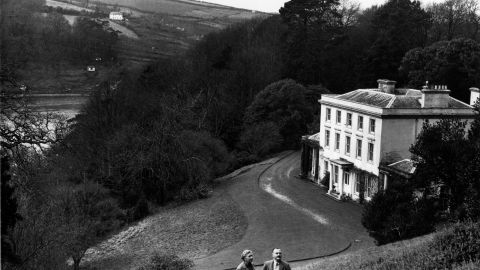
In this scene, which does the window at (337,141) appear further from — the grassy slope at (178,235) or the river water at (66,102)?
the river water at (66,102)

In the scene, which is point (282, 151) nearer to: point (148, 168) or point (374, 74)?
point (374, 74)

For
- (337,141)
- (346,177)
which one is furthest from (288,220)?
(337,141)

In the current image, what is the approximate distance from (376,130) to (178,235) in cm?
1335

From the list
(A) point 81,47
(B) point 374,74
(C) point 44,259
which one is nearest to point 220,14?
(A) point 81,47

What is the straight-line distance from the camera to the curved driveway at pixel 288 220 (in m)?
31.6

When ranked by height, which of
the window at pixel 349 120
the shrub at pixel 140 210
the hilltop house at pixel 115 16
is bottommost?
the shrub at pixel 140 210

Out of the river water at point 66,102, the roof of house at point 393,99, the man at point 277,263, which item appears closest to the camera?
the man at point 277,263

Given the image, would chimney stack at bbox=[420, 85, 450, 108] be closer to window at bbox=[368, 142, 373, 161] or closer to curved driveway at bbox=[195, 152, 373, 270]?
window at bbox=[368, 142, 373, 161]

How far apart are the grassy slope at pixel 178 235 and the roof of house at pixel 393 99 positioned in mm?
10748

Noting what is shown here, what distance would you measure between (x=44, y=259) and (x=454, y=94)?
38875mm

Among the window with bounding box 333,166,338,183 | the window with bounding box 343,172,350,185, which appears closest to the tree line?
the window with bounding box 333,166,338,183

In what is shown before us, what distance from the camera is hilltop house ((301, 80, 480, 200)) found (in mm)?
38375

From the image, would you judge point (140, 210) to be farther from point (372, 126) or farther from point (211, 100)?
point (211, 100)

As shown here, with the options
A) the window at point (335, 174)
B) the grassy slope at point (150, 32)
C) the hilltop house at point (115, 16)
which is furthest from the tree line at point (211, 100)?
the hilltop house at point (115, 16)
